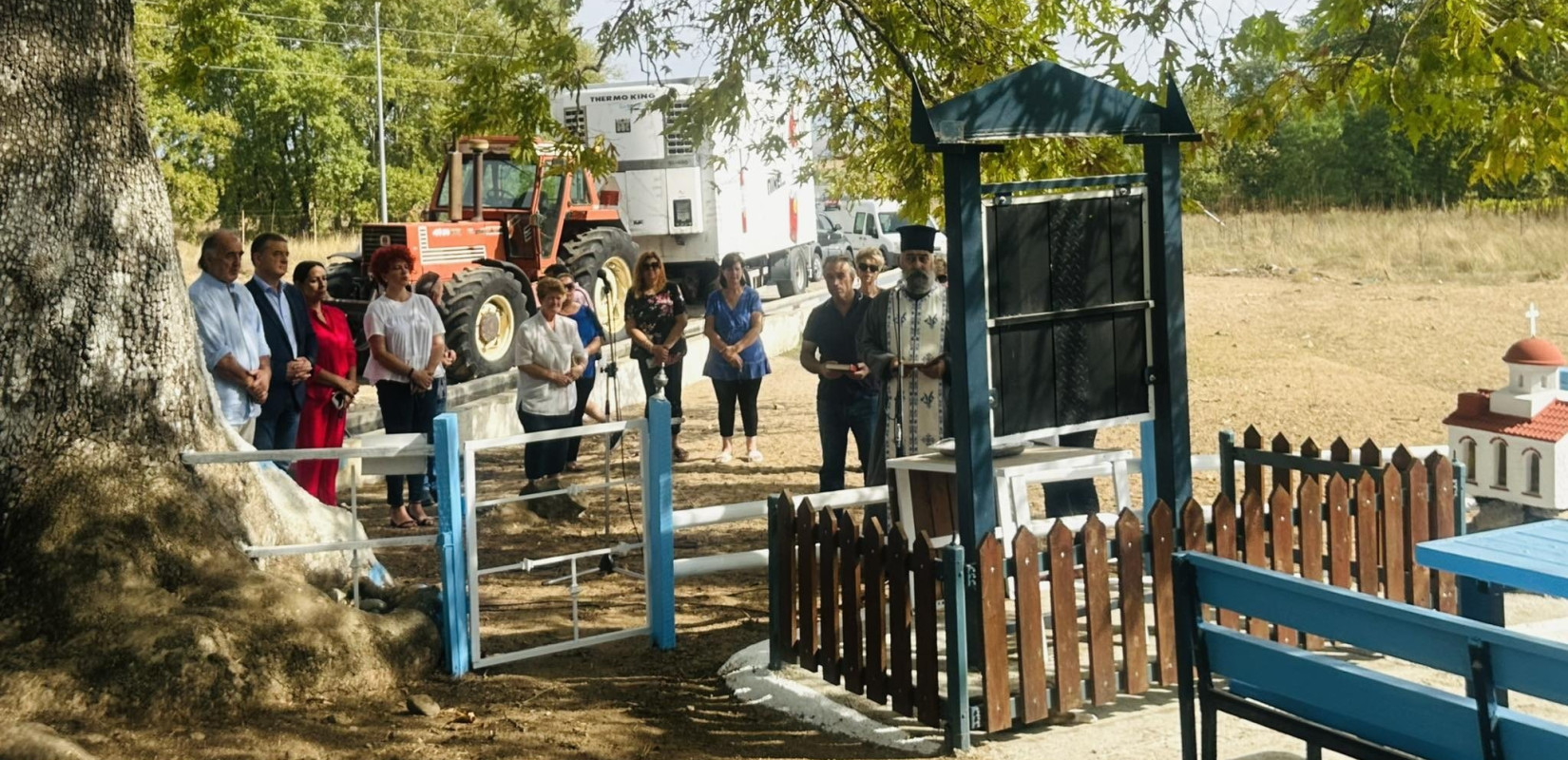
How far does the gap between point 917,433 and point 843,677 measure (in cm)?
211

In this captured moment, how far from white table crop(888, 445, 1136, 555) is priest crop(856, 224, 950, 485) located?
2.13 ft

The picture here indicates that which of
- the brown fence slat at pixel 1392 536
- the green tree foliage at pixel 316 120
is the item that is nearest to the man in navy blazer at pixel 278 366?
the brown fence slat at pixel 1392 536

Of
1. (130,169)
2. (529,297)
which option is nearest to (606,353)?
(529,297)

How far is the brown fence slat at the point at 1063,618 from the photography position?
543cm

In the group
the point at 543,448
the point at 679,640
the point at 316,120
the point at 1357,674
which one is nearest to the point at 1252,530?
the point at 1357,674

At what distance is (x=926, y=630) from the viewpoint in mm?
5398

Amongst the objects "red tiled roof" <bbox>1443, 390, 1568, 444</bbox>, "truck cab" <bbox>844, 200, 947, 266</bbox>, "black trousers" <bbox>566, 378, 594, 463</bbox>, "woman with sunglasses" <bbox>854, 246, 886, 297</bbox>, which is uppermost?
"truck cab" <bbox>844, 200, 947, 266</bbox>

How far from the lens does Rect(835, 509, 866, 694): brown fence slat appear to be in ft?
19.0

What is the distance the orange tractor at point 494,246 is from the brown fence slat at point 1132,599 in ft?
33.8

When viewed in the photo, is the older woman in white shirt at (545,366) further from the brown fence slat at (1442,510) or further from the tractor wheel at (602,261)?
the tractor wheel at (602,261)

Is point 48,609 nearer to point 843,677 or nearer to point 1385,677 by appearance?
point 843,677

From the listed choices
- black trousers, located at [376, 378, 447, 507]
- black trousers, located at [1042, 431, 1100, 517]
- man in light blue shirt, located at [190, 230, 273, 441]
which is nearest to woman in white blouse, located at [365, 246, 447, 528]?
black trousers, located at [376, 378, 447, 507]

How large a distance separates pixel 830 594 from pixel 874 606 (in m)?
0.33

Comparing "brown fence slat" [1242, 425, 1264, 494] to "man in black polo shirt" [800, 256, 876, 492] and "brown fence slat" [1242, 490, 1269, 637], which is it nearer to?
"brown fence slat" [1242, 490, 1269, 637]
